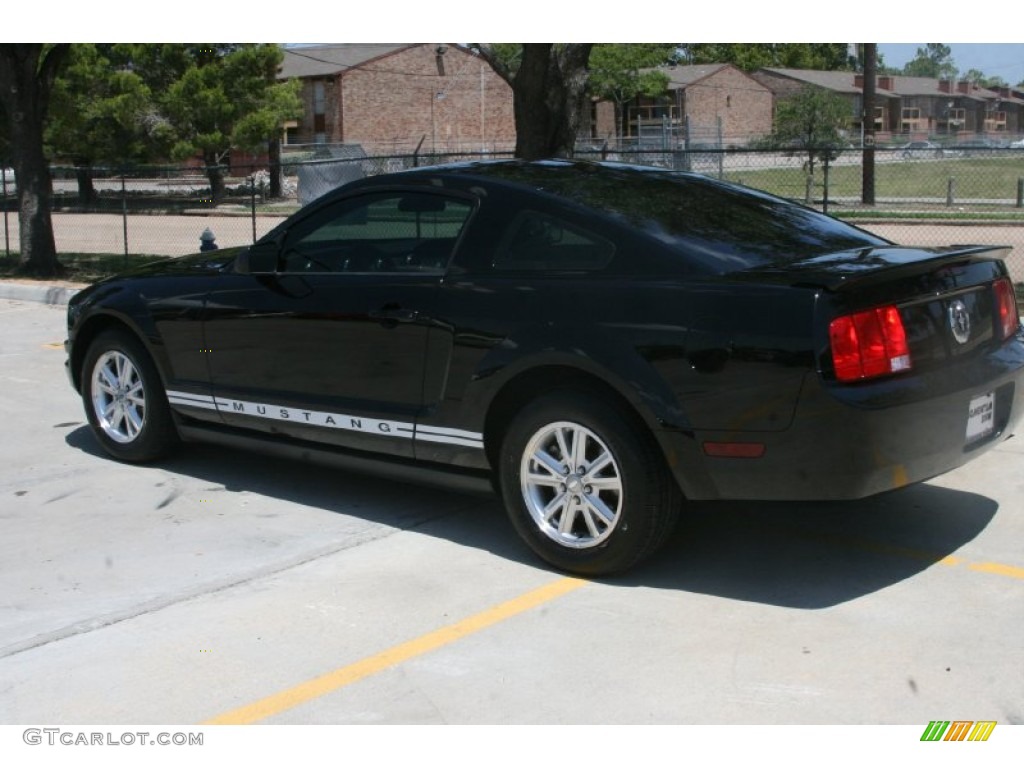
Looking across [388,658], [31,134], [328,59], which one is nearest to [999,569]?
[388,658]

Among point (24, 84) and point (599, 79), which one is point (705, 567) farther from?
point (599, 79)

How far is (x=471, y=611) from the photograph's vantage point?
15.7 ft

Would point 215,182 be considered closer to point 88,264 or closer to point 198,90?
point 198,90

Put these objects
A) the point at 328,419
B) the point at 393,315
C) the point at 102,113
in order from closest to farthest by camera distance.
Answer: the point at 393,315 < the point at 328,419 < the point at 102,113

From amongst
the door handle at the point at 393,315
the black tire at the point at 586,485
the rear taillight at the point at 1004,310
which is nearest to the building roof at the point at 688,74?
the rear taillight at the point at 1004,310

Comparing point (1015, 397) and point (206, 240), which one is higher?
point (206, 240)

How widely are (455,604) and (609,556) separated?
63 centimetres

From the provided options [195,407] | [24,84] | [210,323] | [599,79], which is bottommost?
[195,407]

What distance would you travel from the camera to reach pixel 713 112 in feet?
264

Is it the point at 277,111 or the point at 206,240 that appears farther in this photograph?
the point at 277,111

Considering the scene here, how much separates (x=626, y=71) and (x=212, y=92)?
34644 millimetres

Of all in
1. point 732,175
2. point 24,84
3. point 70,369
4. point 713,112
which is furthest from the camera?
point 713,112

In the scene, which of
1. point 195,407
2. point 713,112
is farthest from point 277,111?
point 713,112

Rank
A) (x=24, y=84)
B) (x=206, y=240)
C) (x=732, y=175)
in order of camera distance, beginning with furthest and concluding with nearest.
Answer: (x=732, y=175)
(x=24, y=84)
(x=206, y=240)
